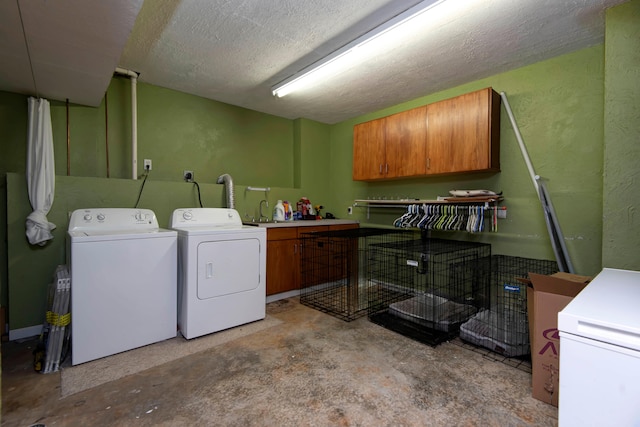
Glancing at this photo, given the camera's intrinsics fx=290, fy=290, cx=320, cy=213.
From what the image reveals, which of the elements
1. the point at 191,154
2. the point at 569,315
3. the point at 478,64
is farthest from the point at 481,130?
the point at 191,154

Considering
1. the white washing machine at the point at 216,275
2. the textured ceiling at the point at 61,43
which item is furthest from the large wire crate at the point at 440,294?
the textured ceiling at the point at 61,43

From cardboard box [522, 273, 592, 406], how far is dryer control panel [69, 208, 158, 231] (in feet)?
9.92

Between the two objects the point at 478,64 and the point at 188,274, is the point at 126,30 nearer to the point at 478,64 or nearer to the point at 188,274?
the point at 188,274

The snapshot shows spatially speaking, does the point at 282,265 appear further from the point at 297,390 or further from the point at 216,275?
the point at 297,390

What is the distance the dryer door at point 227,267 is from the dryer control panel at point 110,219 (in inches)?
25.7

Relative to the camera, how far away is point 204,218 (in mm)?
3025

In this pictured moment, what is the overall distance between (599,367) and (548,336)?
3.12 feet

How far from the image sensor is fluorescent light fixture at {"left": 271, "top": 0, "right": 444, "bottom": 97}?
1.88m

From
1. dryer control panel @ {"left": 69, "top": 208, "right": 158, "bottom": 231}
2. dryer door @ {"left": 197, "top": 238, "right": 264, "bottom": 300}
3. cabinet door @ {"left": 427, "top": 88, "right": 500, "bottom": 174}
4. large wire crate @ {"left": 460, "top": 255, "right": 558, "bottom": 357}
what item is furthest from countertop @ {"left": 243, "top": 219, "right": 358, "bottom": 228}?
large wire crate @ {"left": 460, "top": 255, "right": 558, "bottom": 357}

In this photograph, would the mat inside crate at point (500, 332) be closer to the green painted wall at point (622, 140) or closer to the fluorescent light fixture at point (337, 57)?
the green painted wall at point (622, 140)

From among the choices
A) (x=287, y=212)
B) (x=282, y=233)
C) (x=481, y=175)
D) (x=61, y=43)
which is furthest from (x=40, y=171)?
(x=481, y=175)

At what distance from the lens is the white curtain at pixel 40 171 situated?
2.41 m

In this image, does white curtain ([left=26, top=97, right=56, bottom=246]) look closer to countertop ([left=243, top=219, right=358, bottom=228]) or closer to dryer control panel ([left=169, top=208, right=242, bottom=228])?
Result: dryer control panel ([left=169, top=208, right=242, bottom=228])

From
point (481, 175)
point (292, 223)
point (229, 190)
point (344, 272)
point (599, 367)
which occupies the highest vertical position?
point (481, 175)
